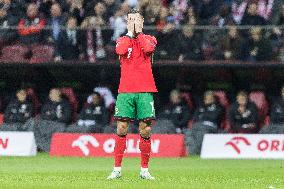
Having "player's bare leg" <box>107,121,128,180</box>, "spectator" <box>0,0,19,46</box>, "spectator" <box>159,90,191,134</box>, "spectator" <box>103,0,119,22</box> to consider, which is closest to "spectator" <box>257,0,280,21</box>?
"spectator" <box>159,90,191,134</box>

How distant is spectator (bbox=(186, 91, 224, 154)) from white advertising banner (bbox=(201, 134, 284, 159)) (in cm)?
63

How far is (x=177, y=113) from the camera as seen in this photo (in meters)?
24.9

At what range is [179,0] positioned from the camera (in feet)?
81.8

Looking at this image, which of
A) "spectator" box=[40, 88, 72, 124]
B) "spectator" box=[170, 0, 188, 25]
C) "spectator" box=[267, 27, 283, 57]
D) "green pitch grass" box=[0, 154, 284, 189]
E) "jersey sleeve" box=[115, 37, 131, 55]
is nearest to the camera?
"green pitch grass" box=[0, 154, 284, 189]

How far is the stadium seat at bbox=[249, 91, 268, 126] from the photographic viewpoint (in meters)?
24.7

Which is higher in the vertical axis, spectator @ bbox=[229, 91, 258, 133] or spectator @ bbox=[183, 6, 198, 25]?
spectator @ bbox=[183, 6, 198, 25]

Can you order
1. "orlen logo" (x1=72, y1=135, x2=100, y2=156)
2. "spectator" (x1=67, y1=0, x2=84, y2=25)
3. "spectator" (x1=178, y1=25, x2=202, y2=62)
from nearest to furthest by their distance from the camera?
"spectator" (x1=178, y1=25, x2=202, y2=62) < "orlen logo" (x1=72, y1=135, x2=100, y2=156) < "spectator" (x1=67, y1=0, x2=84, y2=25)

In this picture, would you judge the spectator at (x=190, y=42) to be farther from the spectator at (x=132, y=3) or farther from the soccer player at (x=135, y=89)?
the soccer player at (x=135, y=89)

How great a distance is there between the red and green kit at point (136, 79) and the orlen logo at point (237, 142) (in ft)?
26.4

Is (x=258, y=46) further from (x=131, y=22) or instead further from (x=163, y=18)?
(x=131, y=22)

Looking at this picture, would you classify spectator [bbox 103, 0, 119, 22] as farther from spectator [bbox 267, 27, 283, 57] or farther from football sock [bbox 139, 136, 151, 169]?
football sock [bbox 139, 136, 151, 169]

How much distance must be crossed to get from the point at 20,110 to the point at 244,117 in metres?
6.04

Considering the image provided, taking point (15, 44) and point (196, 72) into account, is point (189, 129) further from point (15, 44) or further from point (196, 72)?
point (15, 44)

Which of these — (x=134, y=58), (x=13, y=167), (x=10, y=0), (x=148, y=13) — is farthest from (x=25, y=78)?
(x=134, y=58)
